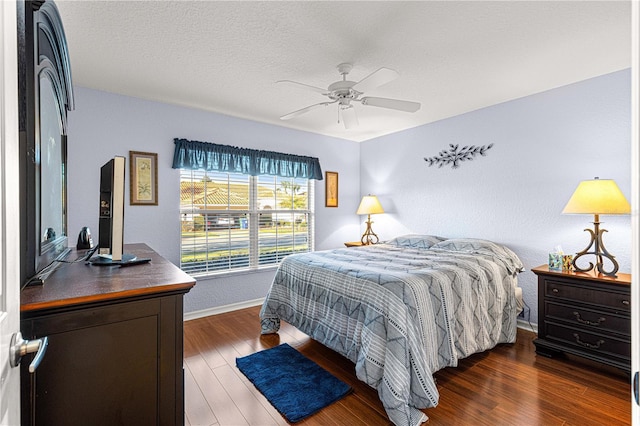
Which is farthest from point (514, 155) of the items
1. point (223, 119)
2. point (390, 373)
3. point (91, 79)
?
point (91, 79)

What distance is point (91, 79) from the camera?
2848mm

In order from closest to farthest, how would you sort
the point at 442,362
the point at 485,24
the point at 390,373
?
the point at 390,373 < the point at 485,24 < the point at 442,362

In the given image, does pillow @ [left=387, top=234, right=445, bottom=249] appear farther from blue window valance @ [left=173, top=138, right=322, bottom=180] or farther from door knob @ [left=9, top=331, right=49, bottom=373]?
door knob @ [left=9, top=331, right=49, bottom=373]

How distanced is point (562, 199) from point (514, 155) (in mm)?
654

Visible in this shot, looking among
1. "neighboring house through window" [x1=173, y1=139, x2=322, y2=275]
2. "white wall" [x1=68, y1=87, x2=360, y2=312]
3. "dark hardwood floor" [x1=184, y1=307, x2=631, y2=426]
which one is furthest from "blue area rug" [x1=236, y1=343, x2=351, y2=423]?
"neighboring house through window" [x1=173, y1=139, x2=322, y2=275]

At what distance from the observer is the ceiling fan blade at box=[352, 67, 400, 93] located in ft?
6.61

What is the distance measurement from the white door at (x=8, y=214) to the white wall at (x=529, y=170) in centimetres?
378

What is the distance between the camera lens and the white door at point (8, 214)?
61cm

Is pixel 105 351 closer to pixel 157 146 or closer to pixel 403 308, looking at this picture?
pixel 403 308

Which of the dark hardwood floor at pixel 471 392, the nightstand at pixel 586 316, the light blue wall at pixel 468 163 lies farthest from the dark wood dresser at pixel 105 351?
the nightstand at pixel 586 316

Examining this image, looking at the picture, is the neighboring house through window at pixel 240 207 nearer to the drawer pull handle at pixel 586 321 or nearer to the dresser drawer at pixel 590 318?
the dresser drawer at pixel 590 318

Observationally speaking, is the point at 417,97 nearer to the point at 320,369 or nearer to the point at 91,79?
the point at 320,369

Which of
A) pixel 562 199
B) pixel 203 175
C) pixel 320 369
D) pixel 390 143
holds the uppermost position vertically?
pixel 390 143

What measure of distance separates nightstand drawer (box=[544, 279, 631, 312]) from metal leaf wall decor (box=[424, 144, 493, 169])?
1665 mm
